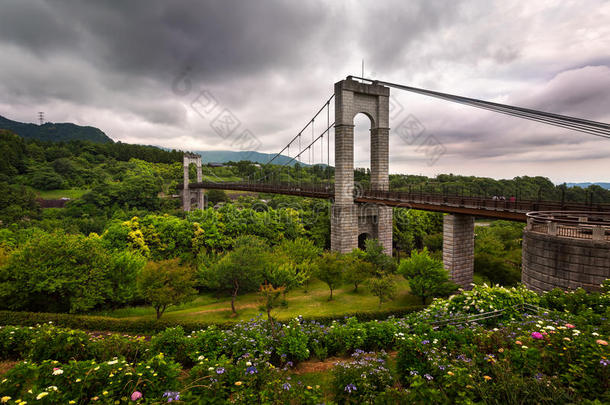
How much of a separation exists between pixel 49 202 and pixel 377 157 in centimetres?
7721

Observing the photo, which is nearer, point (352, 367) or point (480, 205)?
point (352, 367)

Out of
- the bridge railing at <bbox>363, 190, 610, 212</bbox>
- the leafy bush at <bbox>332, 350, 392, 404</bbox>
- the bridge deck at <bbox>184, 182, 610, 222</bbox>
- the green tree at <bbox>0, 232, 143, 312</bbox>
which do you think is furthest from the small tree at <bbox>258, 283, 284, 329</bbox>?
the bridge railing at <bbox>363, 190, 610, 212</bbox>

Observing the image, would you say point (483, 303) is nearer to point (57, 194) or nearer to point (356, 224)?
point (356, 224)

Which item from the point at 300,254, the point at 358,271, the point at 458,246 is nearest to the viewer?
the point at 458,246

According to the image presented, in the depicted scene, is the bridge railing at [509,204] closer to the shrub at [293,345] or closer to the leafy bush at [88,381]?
the shrub at [293,345]

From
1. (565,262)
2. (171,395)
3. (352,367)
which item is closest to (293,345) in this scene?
(352,367)

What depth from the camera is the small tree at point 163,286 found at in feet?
57.9

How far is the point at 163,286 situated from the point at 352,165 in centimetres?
2171

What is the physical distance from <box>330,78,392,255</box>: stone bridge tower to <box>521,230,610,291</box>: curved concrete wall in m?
18.4

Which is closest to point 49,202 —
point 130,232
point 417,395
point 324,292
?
point 130,232

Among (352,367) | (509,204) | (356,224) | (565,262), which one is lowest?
(352,367)

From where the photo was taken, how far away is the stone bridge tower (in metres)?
30.2

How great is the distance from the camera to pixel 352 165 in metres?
30.5

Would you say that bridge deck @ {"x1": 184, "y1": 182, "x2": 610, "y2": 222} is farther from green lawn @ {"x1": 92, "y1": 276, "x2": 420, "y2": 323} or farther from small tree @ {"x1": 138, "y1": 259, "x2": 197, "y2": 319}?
small tree @ {"x1": 138, "y1": 259, "x2": 197, "y2": 319}
